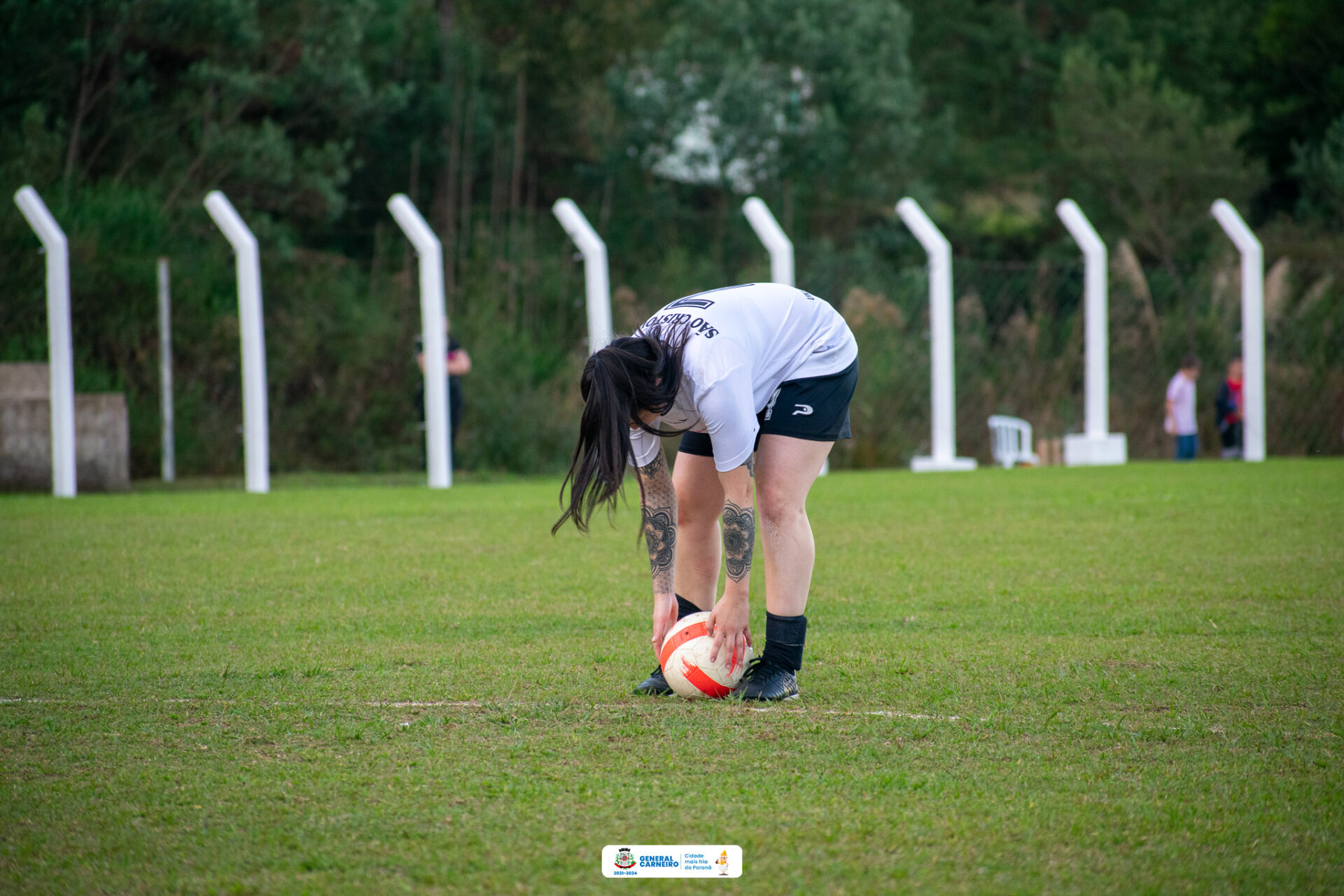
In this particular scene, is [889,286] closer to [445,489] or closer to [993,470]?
[993,470]

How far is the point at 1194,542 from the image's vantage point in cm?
806

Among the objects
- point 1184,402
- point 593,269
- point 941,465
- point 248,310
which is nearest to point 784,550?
point 248,310

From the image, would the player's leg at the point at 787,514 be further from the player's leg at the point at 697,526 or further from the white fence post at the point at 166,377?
the white fence post at the point at 166,377

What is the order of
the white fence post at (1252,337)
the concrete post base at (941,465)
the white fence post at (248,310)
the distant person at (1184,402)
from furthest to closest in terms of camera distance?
the distant person at (1184,402) → the white fence post at (1252,337) → the concrete post base at (941,465) → the white fence post at (248,310)

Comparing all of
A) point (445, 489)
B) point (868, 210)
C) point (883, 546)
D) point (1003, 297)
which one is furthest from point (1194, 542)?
point (868, 210)

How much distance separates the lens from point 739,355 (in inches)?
151

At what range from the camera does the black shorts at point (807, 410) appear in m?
4.20

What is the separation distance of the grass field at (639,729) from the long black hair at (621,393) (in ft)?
2.53

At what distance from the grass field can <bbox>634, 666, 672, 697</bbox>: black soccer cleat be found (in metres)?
0.09

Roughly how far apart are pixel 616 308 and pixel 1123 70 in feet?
76.2

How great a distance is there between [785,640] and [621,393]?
1.02m

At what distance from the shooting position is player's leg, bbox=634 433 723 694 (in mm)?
4367

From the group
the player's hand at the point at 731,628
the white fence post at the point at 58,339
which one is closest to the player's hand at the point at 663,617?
the player's hand at the point at 731,628

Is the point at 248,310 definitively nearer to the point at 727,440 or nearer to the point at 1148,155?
the point at 727,440
